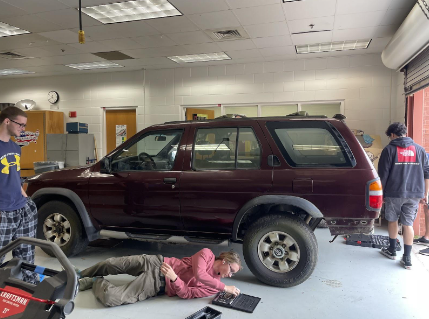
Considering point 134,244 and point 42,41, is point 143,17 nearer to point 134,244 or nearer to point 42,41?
point 42,41

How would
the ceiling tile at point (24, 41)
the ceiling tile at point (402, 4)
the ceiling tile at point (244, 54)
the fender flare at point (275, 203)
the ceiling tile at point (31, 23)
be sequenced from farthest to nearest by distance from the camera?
the ceiling tile at point (244, 54) < the ceiling tile at point (24, 41) < the ceiling tile at point (31, 23) < the ceiling tile at point (402, 4) < the fender flare at point (275, 203)

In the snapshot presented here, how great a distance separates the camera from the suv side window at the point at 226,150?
3334mm

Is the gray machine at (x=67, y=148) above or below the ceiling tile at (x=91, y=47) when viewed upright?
below

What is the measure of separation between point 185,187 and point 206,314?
4.20 feet

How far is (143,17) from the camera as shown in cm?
495

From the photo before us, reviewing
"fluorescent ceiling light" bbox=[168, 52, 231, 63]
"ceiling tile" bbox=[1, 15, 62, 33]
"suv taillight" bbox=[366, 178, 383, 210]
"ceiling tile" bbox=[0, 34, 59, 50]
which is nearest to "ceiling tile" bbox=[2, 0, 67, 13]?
"ceiling tile" bbox=[1, 15, 62, 33]

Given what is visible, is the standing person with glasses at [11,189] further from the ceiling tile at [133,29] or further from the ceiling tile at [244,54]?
the ceiling tile at [244,54]

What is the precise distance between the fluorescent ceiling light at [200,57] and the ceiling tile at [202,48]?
1.16 feet

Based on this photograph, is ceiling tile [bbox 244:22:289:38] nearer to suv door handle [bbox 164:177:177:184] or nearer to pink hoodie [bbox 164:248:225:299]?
suv door handle [bbox 164:177:177:184]

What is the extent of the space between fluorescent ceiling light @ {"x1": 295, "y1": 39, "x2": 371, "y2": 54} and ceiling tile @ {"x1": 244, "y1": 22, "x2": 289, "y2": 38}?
968 millimetres

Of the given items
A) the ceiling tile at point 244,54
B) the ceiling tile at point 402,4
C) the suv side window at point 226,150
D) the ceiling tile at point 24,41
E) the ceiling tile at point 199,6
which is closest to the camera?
the suv side window at point 226,150

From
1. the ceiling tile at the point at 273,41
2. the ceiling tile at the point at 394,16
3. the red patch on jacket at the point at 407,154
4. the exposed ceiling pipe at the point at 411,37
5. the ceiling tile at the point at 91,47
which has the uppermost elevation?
the ceiling tile at the point at 91,47

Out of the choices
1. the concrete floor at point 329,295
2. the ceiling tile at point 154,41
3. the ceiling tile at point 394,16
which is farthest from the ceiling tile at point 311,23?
the concrete floor at point 329,295

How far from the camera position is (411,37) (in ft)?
13.3
